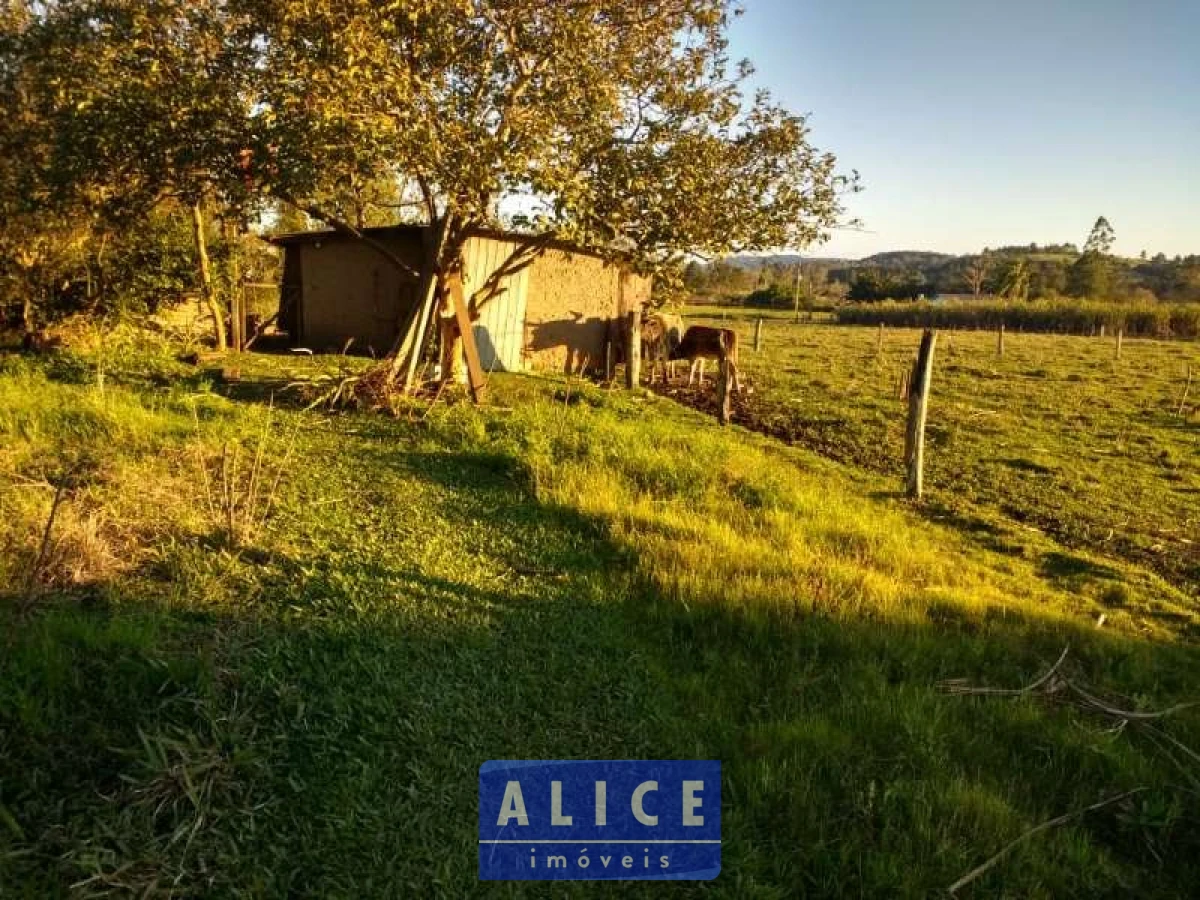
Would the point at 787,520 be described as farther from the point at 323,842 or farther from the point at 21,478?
the point at 21,478

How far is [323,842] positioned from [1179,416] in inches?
739

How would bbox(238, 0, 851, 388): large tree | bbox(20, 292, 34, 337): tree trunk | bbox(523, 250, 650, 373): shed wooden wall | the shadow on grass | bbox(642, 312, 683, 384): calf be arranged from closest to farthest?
the shadow on grass → bbox(238, 0, 851, 388): large tree → bbox(20, 292, 34, 337): tree trunk → bbox(523, 250, 650, 373): shed wooden wall → bbox(642, 312, 683, 384): calf

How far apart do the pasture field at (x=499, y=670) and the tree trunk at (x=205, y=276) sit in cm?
807

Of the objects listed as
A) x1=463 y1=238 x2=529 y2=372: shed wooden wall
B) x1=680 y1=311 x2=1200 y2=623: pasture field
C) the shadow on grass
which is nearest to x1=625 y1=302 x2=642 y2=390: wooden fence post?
x1=680 y1=311 x2=1200 y2=623: pasture field

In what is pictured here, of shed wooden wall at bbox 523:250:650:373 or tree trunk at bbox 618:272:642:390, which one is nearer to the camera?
tree trunk at bbox 618:272:642:390

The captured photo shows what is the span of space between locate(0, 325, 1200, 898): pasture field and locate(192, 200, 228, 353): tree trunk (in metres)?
8.07

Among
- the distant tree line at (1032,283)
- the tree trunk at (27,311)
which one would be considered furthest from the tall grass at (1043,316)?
the tree trunk at (27,311)

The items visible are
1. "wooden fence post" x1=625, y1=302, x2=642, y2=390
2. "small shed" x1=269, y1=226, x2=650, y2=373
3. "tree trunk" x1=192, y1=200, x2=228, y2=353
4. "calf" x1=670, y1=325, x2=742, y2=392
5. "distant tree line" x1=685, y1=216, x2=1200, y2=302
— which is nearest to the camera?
"tree trunk" x1=192, y1=200, x2=228, y2=353

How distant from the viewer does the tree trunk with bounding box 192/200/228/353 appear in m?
14.1

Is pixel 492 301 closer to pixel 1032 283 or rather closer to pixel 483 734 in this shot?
pixel 483 734

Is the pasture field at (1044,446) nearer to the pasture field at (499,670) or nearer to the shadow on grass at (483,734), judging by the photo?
the pasture field at (499,670)

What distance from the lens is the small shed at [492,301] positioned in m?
15.1

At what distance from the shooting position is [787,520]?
6.59 m

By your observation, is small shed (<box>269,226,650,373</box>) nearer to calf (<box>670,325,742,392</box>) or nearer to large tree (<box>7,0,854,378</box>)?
calf (<box>670,325,742,392</box>)
